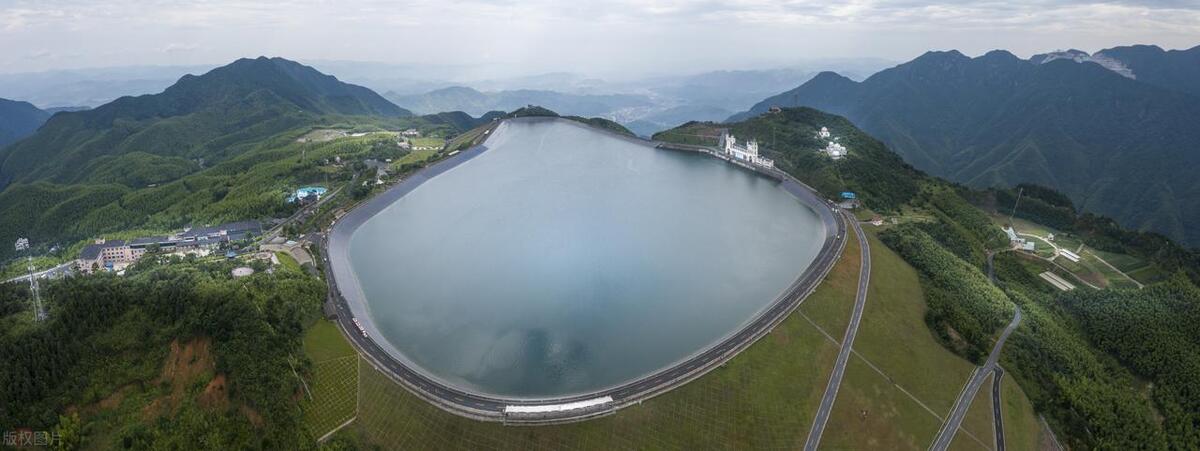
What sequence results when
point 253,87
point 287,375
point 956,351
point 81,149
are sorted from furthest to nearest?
point 253,87 < point 81,149 < point 956,351 < point 287,375

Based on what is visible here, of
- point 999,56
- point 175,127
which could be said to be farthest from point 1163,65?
point 175,127

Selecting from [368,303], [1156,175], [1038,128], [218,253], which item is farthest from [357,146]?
[1038,128]

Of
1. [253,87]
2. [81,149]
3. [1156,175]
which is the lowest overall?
[1156,175]

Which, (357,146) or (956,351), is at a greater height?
(357,146)

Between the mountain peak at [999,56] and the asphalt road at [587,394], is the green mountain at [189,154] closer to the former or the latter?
the asphalt road at [587,394]

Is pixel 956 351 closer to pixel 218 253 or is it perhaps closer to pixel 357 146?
pixel 218 253

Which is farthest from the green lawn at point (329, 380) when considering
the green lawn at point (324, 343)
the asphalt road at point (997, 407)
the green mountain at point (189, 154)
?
the asphalt road at point (997, 407)

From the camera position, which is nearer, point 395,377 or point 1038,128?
point 395,377
